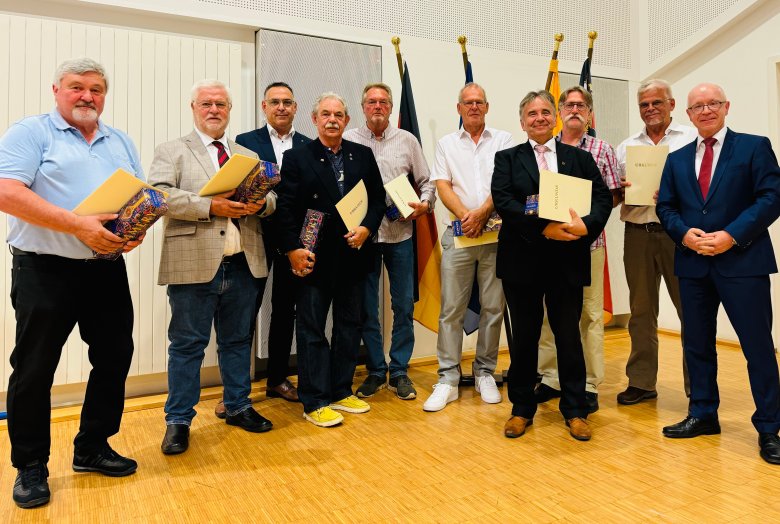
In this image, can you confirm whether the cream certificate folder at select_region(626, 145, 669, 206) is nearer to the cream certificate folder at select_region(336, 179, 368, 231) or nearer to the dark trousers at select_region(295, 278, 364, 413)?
the cream certificate folder at select_region(336, 179, 368, 231)

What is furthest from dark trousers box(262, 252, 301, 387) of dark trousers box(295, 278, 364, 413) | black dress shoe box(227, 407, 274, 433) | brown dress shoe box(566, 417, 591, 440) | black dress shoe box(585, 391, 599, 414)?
black dress shoe box(585, 391, 599, 414)

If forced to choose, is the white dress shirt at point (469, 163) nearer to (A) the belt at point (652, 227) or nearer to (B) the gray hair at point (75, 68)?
(A) the belt at point (652, 227)

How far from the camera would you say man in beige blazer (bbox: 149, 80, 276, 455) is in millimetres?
2494

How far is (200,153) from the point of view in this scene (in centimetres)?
260

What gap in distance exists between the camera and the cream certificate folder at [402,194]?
123 inches

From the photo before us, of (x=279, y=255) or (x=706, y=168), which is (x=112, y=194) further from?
Result: (x=706, y=168)

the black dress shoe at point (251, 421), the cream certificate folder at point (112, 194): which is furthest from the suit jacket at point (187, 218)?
the black dress shoe at point (251, 421)

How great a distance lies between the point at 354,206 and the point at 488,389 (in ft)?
4.31

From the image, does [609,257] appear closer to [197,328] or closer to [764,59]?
[764,59]

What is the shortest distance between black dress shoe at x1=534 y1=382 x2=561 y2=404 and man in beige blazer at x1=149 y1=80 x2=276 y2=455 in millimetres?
1636

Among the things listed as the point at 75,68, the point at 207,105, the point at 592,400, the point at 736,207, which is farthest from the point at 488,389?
the point at 75,68

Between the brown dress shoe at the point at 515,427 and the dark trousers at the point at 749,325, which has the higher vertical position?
the dark trousers at the point at 749,325

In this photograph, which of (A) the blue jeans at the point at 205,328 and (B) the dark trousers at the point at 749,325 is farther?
(A) the blue jeans at the point at 205,328

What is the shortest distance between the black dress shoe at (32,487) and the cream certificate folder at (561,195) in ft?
7.02
